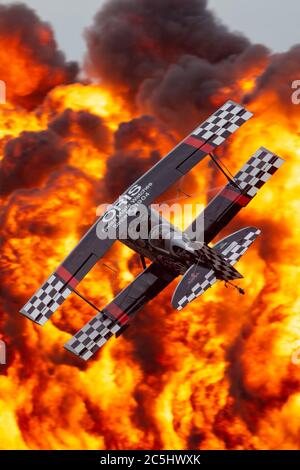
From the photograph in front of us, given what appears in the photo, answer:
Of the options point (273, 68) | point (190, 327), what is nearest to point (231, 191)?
point (190, 327)

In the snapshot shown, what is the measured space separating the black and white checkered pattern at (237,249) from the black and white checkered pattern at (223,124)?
297 centimetres

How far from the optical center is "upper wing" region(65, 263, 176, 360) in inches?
1038

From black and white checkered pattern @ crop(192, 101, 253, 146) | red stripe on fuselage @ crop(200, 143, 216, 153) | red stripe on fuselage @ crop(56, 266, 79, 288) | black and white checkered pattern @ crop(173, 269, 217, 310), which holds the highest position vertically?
black and white checkered pattern @ crop(192, 101, 253, 146)

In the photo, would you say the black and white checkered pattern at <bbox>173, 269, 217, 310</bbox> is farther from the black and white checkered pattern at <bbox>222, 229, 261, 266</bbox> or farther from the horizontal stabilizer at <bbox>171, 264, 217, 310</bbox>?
the black and white checkered pattern at <bbox>222, 229, 261, 266</bbox>

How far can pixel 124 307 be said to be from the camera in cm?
2670

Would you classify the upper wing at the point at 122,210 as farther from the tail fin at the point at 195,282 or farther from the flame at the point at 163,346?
the flame at the point at 163,346

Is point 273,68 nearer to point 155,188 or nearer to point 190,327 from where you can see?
point 155,188

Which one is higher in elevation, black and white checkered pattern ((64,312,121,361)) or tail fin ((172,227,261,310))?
black and white checkered pattern ((64,312,121,361))

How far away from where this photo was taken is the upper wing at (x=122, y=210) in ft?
82.5

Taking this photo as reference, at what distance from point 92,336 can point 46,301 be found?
6.83 feet

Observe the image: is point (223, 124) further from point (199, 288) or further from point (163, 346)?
point (163, 346)

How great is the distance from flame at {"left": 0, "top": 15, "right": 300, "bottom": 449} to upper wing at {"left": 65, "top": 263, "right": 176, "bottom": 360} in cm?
119

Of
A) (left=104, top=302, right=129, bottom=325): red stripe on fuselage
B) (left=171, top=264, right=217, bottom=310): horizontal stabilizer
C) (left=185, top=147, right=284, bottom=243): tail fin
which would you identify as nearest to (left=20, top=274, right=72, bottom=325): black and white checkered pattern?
(left=104, top=302, right=129, bottom=325): red stripe on fuselage

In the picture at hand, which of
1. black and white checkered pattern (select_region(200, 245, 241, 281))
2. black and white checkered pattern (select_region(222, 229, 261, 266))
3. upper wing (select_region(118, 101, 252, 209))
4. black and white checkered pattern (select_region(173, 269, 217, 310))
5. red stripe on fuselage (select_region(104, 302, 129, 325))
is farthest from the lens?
red stripe on fuselage (select_region(104, 302, 129, 325))
